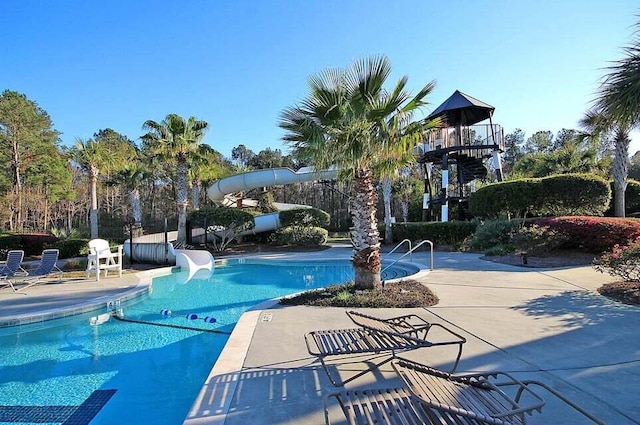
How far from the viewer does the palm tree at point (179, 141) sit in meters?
17.1

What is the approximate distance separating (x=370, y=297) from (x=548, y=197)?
1270cm

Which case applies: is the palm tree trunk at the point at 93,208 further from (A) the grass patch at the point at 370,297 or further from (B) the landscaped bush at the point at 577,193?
(B) the landscaped bush at the point at 577,193

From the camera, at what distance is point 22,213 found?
26734 millimetres

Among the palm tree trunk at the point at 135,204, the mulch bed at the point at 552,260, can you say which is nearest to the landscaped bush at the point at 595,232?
the mulch bed at the point at 552,260

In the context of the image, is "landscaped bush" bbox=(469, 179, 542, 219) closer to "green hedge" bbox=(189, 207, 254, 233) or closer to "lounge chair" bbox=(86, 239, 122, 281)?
"green hedge" bbox=(189, 207, 254, 233)

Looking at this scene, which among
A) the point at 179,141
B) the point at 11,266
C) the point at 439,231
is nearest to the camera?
the point at 11,266

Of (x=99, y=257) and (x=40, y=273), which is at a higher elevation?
(x=99, y=257)

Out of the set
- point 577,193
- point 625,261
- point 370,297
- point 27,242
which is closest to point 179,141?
point 27,242

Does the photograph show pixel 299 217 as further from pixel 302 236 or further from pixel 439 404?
pixel 439 404

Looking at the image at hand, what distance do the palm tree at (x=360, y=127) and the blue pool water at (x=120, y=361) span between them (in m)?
3.15

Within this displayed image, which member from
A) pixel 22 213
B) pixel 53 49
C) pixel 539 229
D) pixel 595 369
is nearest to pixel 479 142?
pixel 539 229

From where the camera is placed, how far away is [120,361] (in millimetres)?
5109

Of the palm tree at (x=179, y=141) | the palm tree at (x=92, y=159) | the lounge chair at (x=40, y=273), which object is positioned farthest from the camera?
the palm tree at (x=92, y=159)

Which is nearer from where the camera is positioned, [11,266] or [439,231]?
[11,266]
